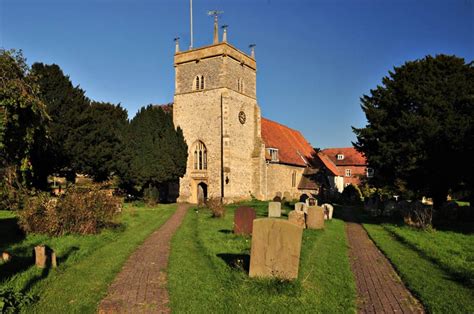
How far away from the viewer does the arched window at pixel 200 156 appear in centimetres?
3300

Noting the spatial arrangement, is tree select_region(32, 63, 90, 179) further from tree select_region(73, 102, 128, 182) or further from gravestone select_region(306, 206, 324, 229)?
gravestone select_region(306, 206, 324, 229)

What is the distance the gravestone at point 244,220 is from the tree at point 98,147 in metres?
16.9

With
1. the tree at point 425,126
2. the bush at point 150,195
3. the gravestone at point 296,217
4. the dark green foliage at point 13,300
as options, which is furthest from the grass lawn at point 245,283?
the bush at point 150,195

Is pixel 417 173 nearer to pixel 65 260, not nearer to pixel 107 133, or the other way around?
pixel 65 260

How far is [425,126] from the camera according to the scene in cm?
2134

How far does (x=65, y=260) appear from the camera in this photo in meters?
9.99

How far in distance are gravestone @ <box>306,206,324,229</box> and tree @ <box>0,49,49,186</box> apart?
1081 cm

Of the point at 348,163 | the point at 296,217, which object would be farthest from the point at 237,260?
the point at 348,163

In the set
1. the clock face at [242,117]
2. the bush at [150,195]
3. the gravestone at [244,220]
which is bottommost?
the gravestone at [244,220]

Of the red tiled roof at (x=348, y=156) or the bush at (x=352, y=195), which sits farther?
the red tiled roof at (x=348, y=156)

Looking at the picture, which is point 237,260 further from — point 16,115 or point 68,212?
point 68,212

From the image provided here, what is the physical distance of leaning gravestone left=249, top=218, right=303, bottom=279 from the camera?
7906 mm

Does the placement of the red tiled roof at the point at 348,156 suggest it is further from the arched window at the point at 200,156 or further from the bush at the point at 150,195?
the bush at the point at 150,195

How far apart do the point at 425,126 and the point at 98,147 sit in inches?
860
